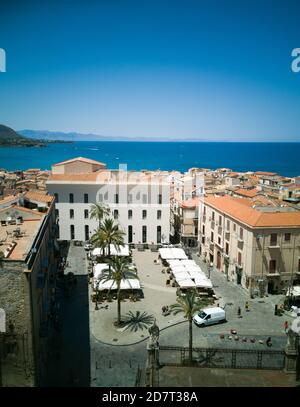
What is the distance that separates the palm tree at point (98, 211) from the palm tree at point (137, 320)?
1493cm

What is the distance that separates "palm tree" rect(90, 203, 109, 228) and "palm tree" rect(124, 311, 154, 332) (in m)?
14.9

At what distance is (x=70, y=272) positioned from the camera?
31.9 m

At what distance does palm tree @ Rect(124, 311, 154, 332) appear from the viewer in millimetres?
22909

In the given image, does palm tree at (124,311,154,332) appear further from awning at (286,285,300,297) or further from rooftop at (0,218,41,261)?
awning at (286,285,300,297)

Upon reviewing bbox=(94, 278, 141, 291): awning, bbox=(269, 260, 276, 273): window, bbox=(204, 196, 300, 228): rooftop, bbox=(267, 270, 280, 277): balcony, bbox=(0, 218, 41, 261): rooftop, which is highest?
bbox=(0, 218, 41, 261): rooftop

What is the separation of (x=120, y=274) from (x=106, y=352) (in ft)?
16.6

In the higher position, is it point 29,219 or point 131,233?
point 29,219

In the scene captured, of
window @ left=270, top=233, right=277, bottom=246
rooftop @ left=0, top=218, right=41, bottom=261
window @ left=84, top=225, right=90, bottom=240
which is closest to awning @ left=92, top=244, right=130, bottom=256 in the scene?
window @ left=84, top=225, right=90, bottom=240

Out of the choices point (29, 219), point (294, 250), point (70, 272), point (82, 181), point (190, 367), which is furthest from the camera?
point (82, 181)

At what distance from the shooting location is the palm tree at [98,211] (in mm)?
38031

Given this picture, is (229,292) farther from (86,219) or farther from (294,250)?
(86,219)

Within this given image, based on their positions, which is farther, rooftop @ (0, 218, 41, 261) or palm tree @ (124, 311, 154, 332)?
palm tree @ (124, 311, 154, 332)

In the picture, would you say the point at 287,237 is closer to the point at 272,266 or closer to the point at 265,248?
the point at 265,248
